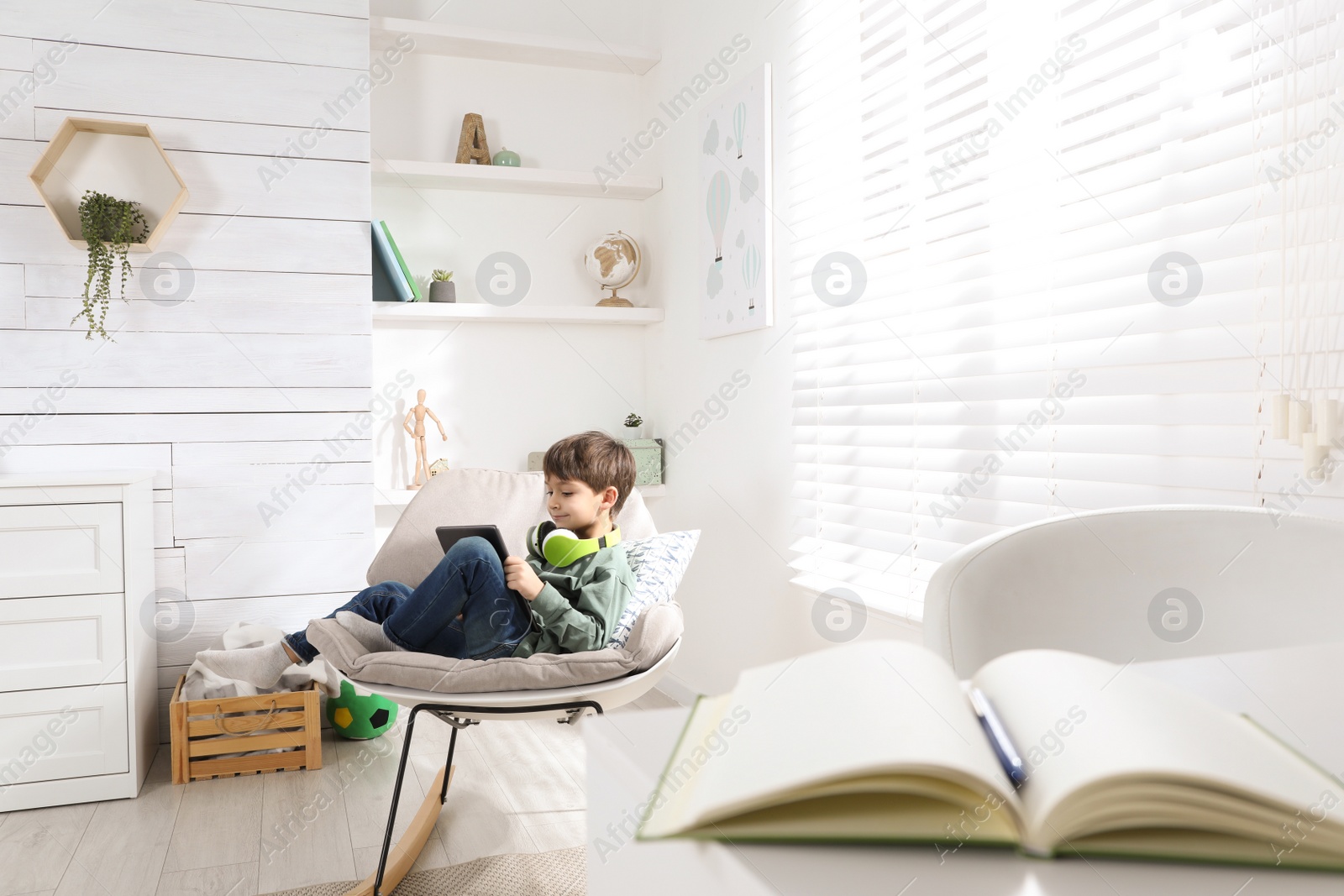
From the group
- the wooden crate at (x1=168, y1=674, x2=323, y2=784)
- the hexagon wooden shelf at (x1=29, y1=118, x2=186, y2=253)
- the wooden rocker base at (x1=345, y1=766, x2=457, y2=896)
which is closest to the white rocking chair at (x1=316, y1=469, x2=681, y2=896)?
the wooden rocker base at (x1=345, y1=766, x2=457, y2=896)

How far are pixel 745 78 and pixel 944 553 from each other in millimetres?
1487

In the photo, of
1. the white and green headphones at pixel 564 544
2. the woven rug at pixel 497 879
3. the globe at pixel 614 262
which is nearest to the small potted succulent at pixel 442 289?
the globe at pixel 614 262

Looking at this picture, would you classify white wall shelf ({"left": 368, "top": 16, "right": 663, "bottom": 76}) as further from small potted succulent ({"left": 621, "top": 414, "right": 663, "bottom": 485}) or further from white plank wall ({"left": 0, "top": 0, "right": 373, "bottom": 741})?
small potted succulent ({"left": 621, "top": 414, "right": 663, "bottom": 485})

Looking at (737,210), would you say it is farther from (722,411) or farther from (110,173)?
(110,173)

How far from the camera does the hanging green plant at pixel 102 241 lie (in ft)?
7.72

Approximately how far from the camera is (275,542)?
101 inches

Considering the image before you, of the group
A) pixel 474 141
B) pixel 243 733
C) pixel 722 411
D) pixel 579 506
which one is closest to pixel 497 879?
pixel 579 506

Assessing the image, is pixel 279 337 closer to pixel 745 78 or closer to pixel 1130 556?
pixel 745 78

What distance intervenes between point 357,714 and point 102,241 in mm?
1423

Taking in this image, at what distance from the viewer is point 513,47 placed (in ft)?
10.0

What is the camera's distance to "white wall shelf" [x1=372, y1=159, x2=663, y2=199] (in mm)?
2932

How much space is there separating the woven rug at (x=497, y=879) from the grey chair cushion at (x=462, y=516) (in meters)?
0.62

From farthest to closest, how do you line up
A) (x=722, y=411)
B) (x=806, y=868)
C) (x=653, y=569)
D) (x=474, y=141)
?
(x=474, y=141)
(x=722, y=411)
(x=653, y=569)
(x=806, y=868)

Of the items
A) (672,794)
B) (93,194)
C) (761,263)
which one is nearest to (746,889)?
(672,794)
